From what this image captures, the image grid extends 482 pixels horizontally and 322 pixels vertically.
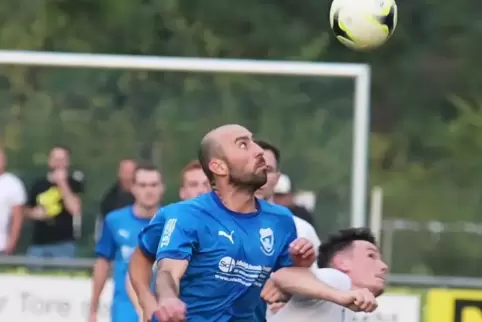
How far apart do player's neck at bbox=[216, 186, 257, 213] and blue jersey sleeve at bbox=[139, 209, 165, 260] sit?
25cm

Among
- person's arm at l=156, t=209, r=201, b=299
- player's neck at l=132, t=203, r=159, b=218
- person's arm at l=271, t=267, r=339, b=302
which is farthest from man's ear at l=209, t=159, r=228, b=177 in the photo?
player's neck at l=132, t=203, r=159, b=218

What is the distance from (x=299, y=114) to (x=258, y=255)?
5.57 meters

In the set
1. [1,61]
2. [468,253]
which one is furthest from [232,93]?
[468,253]

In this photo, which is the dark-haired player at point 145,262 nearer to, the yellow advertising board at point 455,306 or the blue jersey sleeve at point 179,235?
the blue jersey sleeve at point 179,235

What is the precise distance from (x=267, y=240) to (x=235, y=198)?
0.21 meters

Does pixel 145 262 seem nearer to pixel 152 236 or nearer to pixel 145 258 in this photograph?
pixel 145 258

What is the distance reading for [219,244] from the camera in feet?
16.1

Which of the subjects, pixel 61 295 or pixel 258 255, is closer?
pixel 258 255

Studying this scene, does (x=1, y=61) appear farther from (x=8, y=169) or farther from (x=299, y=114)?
(x=299, y=114)

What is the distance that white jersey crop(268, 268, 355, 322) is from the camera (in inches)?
205

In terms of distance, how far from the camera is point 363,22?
7289 mm

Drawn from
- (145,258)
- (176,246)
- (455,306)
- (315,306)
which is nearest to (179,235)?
(176,246)

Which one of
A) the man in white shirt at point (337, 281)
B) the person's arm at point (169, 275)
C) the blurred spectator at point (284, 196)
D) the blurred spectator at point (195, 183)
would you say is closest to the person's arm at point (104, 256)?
the blurred spectator at point (195, 183)

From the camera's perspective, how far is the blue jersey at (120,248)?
25.8ft
